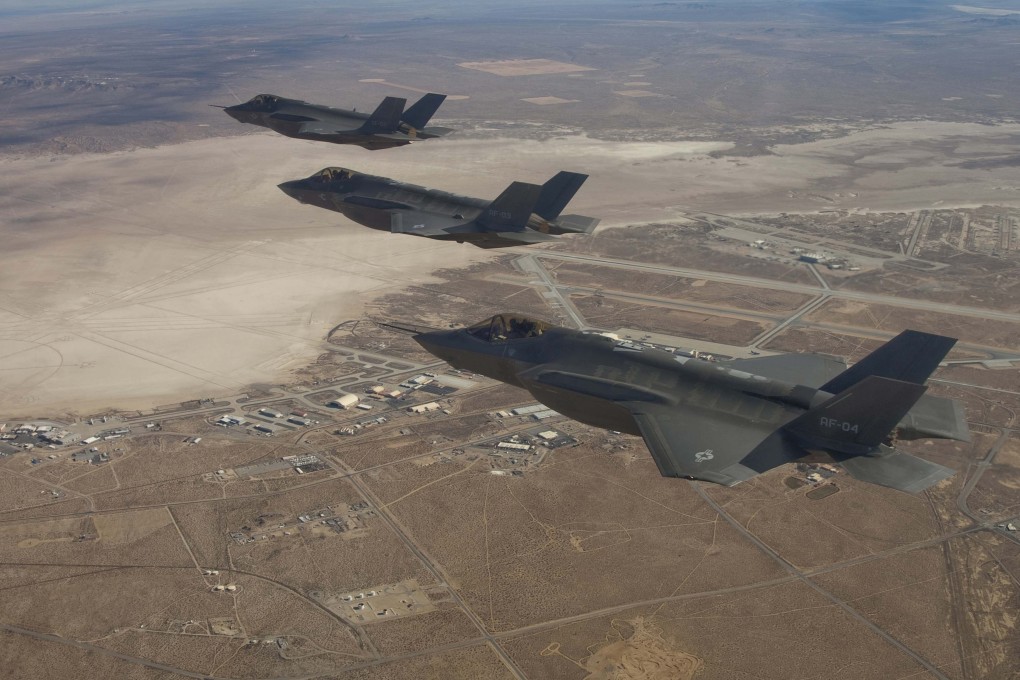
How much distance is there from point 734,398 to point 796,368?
5.22 meters

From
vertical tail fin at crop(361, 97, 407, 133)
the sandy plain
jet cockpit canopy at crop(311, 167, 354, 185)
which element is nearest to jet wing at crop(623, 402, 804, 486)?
jet cockpit canopy at crop(311, 167, 354, 185)

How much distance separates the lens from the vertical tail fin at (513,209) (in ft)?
187

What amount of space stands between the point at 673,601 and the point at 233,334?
61106 millimetres

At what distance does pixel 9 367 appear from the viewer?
3531 inches

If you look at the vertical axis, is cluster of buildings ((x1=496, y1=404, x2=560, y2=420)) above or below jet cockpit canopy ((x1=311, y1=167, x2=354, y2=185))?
below

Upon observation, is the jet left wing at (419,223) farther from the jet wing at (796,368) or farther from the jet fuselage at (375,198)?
the jet wing at (796,368)

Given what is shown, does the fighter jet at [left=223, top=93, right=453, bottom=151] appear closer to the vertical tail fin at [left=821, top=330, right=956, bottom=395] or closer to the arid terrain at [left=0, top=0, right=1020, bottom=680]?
the arid terrain at [left=0, top=0, right=1020, bottom=680]

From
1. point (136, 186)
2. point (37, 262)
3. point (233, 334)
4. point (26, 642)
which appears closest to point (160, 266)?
point (37, 262)

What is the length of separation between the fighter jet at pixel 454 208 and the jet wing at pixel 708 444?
19.4m

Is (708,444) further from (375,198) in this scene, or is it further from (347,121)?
(347,121)

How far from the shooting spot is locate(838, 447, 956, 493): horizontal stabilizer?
113 feet

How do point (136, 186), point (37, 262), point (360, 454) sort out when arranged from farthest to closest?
1. point (136, 186)
2. point (37, 262)
3. point (360, 454)

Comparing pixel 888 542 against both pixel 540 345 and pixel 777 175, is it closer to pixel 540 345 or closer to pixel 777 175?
pixel 540 345

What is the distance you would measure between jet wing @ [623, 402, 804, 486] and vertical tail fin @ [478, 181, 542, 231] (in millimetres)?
20936
